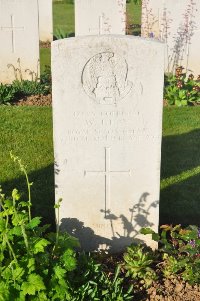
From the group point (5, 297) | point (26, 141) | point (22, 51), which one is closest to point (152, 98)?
point (5, 297)

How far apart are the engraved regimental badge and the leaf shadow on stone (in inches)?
36.3

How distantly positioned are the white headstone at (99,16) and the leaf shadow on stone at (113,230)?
531cm

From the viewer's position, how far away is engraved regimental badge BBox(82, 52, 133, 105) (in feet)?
13.8

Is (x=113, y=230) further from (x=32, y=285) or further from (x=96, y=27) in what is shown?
(x=96, y=27)

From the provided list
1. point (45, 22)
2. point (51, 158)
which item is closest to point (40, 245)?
point (51, 158)

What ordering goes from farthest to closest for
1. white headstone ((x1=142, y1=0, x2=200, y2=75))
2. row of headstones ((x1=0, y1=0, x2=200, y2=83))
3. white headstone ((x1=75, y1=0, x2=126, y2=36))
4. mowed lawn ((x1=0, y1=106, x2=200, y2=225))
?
white headstone ((x1=142, y1=0, x2=200, y2=75)) < white headstone ((x1=75, y1=0, x2=126, y2=36)) < row of headstones ((x1=0, y1=0, x2=200, y2=83)) < mowed lawn ((x1=0, y1=106, x2=200, y2=225))

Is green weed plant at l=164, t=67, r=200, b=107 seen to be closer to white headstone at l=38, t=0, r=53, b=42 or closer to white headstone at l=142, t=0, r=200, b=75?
white headstone at l=142, t=0, r=200, b=75

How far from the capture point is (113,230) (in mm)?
4750

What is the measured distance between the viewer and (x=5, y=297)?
3.54 metres

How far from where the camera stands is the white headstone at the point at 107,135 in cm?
420

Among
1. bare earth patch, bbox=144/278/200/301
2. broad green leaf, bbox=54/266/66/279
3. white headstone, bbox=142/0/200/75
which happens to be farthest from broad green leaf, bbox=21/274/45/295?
white headstone, bbox=142/0/200/75

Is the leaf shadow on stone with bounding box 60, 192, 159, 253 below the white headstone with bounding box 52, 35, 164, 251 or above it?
below

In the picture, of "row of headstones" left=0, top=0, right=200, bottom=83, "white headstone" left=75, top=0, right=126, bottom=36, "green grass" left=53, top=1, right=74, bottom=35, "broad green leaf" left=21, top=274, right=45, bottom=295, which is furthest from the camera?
"green grass" left=53, top=1, right=74, bottom=35

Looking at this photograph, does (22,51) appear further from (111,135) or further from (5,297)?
(5,297)
